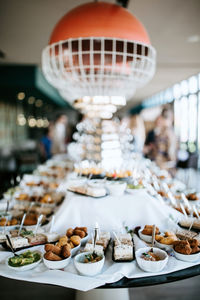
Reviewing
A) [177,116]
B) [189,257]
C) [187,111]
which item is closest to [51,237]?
[189,257]

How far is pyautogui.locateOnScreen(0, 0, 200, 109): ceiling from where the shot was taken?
280cm

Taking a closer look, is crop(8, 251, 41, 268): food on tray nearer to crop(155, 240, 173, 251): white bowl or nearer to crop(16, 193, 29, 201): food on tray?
crop(155, 240, 173, 251): white bowl

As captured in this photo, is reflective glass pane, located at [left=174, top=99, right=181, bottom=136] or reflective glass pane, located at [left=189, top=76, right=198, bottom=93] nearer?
reflective glass pane, located at [left=189, top=76, right=198, bottom=93]

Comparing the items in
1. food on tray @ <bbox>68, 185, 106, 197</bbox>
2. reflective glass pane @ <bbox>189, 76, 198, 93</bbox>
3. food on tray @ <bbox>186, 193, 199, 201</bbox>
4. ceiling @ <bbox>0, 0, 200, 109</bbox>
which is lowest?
food on tray @ <bbox>186, 193, 199, 201</bbox>

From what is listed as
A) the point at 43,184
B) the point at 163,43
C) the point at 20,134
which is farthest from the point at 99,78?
the point at 20,134

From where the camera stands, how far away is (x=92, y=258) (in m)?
1.28

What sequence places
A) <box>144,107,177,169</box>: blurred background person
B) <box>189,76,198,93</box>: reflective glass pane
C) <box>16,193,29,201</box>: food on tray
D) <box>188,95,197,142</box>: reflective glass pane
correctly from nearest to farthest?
<box>16,193,29,201</box>: food on tray, <box>144,107,177,169</box>: blurred background person, <box>189,76,198,93</box>: reflective glass pane, <box>188,95,197,142</box>: reflective glass pane

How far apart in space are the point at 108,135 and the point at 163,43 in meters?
1.85

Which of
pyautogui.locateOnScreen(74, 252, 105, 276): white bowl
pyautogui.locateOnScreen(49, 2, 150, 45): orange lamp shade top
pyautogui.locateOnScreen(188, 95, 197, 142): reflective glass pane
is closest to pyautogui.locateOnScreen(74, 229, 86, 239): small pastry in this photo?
pyautogui.locateOnScreen(74, 252, 105, 276): white bowl

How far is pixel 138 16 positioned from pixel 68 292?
3211 mm

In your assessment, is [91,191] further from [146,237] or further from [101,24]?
[101,24]

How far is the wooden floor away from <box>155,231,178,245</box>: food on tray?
1.02 meters

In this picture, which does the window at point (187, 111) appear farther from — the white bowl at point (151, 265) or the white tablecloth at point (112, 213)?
the white bowl at point (151, 265)

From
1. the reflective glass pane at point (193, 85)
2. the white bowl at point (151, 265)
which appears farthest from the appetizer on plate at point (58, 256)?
the reflective glass pane at point (193, 85)
